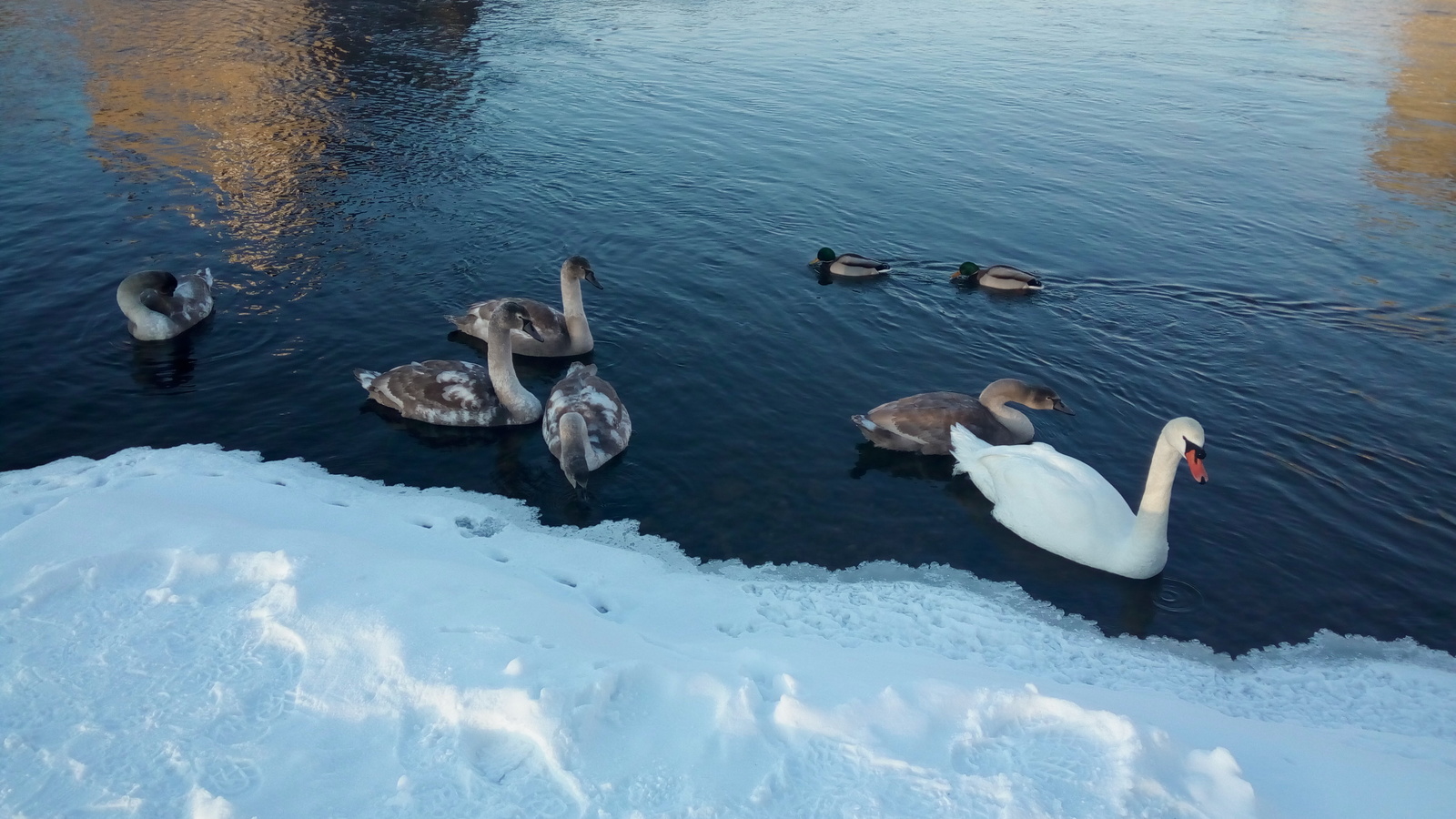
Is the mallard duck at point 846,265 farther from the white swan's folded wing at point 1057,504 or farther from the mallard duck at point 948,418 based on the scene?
the white swan's folded wing at point 1057,504

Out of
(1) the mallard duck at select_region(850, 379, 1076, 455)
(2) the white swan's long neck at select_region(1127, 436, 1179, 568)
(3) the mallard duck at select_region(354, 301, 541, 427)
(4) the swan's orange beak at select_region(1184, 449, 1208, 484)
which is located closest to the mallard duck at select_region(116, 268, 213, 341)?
(3) the mallard duck at select_region(354, 301, 541, 427)

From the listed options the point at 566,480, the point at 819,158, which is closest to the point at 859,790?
the point at 566,480

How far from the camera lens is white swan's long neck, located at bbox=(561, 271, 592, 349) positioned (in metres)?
13.5

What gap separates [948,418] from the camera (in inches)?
457

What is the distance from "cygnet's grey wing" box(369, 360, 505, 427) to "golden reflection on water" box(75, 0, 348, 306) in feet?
12.7

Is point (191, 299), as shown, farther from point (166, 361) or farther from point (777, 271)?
point (777, 271)

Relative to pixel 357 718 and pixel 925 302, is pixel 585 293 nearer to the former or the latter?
A: pixel 925 302

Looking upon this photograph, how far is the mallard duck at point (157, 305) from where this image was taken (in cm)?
1286

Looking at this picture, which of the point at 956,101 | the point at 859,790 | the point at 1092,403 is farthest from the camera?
the point at 956,101

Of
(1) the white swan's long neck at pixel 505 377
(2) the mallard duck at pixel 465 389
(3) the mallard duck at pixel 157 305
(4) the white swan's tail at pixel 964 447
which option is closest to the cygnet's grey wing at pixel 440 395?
(2) the mallard duck at pixel 465 389

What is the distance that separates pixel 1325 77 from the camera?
33.8 metres

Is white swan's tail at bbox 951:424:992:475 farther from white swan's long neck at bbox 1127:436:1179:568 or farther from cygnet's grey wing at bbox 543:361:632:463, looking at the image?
cygnet's grey wing at bbox 543:361:632:463

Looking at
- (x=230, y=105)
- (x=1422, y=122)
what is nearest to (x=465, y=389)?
(x=230, y=105)

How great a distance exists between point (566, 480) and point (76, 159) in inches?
598
